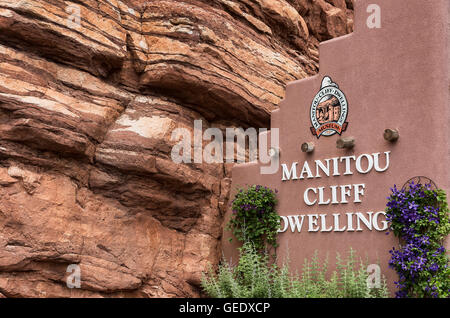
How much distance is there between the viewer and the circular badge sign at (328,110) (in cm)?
789

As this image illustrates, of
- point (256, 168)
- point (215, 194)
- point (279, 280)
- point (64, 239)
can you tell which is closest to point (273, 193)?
point (256, 168)

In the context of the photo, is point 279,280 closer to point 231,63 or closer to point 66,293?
point 66,293

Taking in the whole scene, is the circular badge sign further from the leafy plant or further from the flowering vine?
the flowering vine

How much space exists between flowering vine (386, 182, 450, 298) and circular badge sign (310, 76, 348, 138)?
1694 millimetres

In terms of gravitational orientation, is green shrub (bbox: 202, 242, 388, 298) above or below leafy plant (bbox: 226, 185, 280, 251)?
below

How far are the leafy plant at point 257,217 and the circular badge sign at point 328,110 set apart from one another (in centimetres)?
148

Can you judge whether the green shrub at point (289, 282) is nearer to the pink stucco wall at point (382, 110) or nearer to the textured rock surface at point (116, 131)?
the pink stucco wall at point (382, 110)

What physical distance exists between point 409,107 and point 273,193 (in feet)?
9.31

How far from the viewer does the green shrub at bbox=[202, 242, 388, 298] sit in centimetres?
679

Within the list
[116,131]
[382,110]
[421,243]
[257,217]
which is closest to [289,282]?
[257,217]

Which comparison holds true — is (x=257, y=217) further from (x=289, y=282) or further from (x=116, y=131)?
(x=116, y=131)

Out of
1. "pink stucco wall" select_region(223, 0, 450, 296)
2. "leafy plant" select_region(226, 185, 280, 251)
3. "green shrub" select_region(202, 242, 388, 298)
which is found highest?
"pink stucco wall" select_region(223, 0, 450, 296)

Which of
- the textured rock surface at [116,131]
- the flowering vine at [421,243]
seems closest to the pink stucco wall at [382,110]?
the flowering vine at [421,243]

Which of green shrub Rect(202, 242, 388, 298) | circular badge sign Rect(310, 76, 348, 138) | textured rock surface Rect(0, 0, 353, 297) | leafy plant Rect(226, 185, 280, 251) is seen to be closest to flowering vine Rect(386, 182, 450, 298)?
green shrub Rect(202, 242, 388, 298)
